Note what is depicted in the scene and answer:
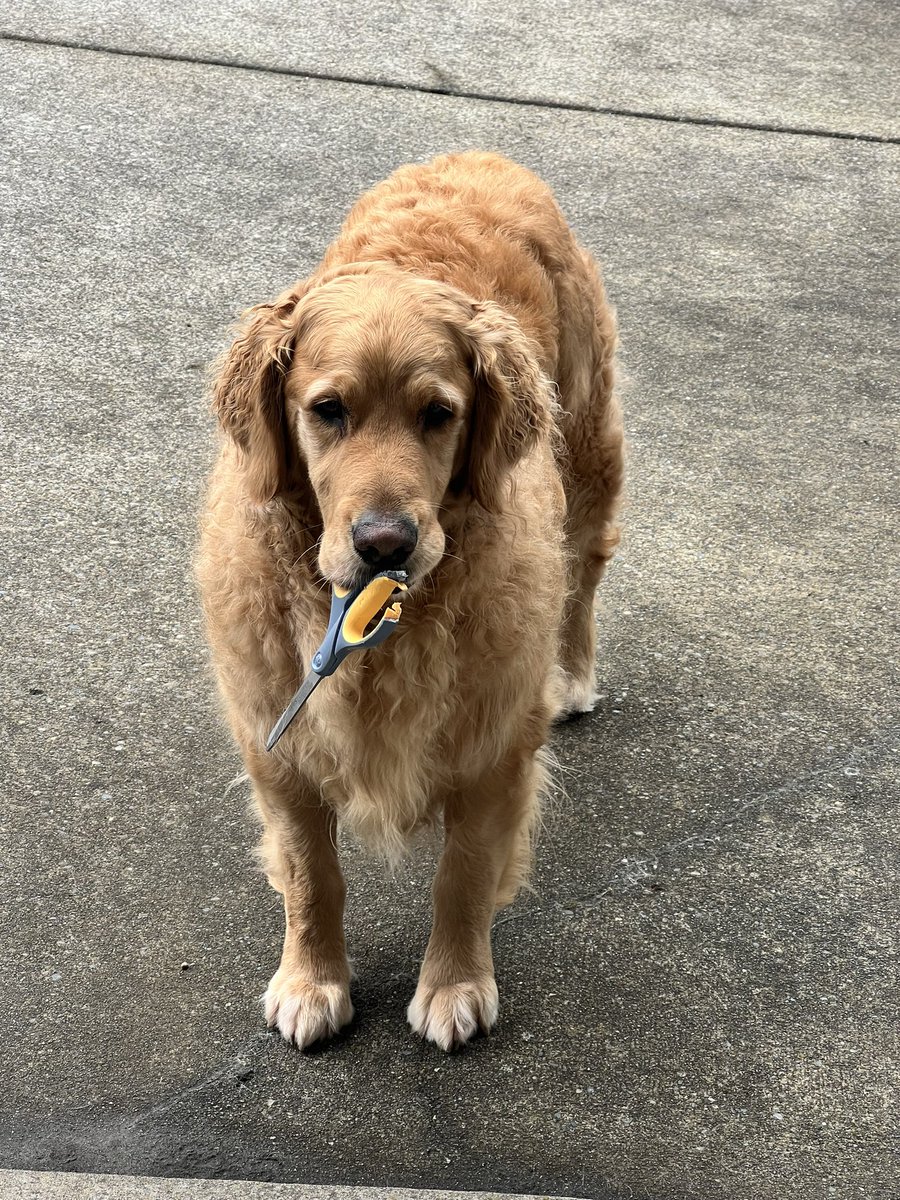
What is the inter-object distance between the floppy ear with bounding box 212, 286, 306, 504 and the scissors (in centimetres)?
33

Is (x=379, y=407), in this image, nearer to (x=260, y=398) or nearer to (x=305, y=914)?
(x=260, y=398)

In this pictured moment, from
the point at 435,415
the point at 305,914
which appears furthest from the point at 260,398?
the point at 305,914

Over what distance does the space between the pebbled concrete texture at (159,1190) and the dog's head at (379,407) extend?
4.04 ft

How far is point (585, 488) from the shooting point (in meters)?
4.15

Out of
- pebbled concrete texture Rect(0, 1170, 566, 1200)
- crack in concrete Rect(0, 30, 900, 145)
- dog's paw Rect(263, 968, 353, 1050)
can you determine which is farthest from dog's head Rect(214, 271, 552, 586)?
crack in concrete Rect(0, 30, 900, 145)

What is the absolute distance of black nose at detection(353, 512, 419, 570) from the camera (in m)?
2.40

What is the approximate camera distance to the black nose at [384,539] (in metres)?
2.40

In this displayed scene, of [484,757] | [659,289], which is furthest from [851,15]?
[484,757]

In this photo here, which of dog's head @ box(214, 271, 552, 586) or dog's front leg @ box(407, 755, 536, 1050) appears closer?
dog's head @ box(214, 271, 552, 586)

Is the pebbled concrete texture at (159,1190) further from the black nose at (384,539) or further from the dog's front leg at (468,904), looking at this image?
the black nose at (384,539)

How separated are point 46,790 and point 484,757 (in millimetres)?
1396

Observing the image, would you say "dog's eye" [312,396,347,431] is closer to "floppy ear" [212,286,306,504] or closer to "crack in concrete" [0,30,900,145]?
"floppy ear" [212,286,306,504]

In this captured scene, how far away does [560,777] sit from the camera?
3945 millimetres

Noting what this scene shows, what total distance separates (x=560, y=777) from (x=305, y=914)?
43.3 inches
